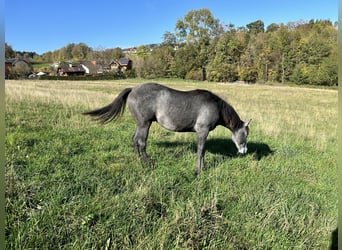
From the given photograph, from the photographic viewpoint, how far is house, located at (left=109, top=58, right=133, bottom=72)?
223 ft

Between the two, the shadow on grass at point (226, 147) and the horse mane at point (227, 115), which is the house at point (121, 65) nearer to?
the shadow on grass at point (226, 147)

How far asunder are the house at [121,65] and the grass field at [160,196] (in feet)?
205

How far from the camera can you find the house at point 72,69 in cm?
7469

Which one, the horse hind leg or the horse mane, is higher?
the horse mane

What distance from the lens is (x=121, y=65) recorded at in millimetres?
70750

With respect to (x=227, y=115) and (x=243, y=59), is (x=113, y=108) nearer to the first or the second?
(x=227, y=115)

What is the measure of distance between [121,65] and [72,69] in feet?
48.5

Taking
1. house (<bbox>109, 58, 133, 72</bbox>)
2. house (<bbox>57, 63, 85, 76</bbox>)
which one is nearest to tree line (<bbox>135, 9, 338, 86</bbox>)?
house (<bbox>109, 58, 133, 72</bbox>)

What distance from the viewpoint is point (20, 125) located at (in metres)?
7.64

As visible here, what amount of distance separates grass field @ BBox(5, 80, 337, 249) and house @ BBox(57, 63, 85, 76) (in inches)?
2840

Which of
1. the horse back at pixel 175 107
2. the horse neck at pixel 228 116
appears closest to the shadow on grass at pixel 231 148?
the horse neck at pixel 228 116

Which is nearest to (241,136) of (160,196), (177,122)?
(177,122)

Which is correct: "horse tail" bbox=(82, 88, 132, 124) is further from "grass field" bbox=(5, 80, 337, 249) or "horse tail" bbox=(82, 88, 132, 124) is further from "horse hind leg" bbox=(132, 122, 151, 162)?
"grass field" bbox=(5, 80, 337, 249)

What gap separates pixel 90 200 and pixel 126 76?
6015cm
